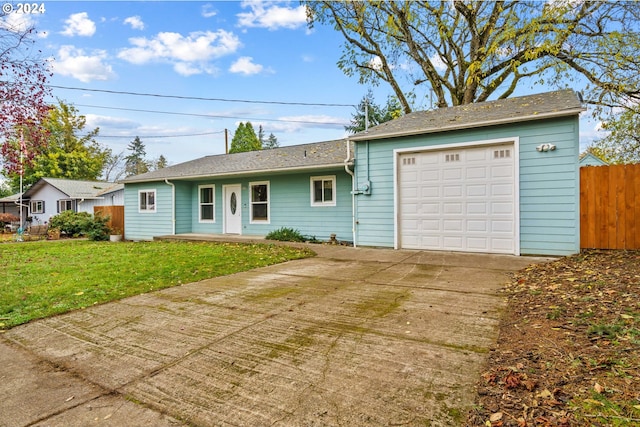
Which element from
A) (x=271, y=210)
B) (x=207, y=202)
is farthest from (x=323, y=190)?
(x=207, y=202)

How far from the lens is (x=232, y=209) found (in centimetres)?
1316

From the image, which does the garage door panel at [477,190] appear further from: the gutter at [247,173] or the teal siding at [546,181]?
the gutter at [247,173]

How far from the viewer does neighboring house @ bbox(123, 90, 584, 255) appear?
271 inches

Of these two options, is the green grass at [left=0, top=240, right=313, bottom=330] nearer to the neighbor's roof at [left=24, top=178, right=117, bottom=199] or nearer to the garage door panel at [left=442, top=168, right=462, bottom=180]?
the garage door panel at [left=442, top=168, right=462, bottom=180]

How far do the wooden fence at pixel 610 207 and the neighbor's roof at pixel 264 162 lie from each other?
19.4ft

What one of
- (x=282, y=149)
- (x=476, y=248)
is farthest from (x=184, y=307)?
(x=282, y=149)

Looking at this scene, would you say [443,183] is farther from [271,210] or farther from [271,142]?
[271,142]

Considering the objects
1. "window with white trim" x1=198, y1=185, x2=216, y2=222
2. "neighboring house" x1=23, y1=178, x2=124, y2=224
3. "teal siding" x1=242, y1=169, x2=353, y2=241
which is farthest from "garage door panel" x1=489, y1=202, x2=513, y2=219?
"neighboring house" x1=23, y1=178, x2=124, y2=224

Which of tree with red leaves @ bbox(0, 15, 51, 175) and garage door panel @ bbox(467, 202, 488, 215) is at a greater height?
tree with red leaves @ bbox(0, 15, 51, 175)

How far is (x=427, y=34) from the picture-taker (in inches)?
604

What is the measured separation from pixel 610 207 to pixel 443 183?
3.55m

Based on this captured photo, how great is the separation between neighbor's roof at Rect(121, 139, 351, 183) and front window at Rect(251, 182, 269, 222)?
2.61 ft

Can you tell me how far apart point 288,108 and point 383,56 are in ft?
20.4

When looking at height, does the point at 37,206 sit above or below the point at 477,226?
above
